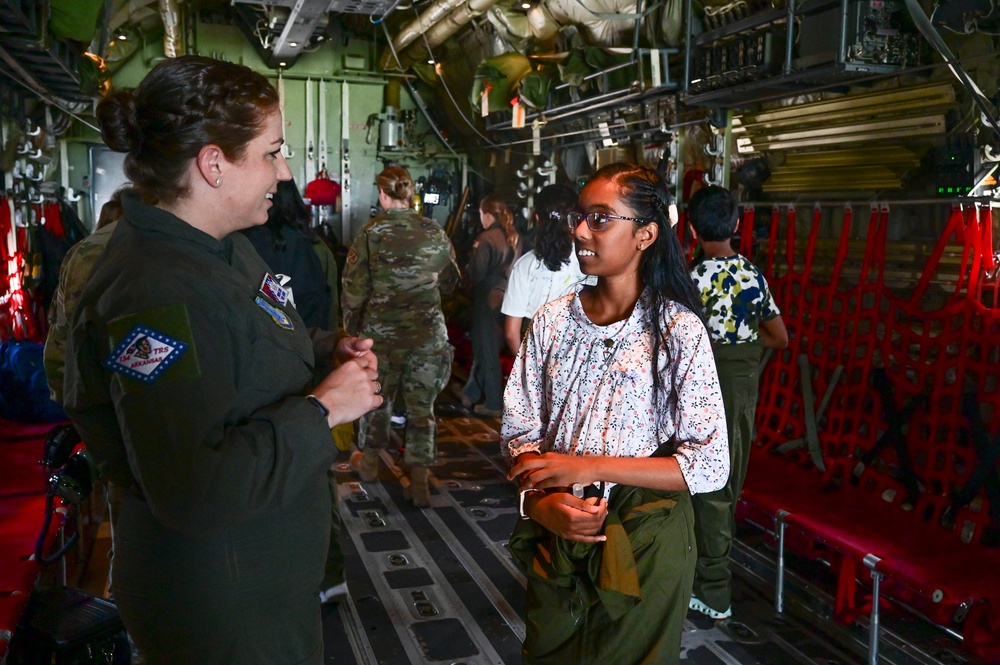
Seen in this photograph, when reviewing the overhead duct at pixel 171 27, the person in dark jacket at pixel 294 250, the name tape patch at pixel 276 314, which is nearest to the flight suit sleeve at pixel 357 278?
the person in dark jacket at pixel 294 250

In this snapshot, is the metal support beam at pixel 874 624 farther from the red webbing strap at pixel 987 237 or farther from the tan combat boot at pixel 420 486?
the tan combat boot at pixel 420 486

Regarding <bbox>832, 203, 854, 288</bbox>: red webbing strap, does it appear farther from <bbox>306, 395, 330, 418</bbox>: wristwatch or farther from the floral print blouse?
<bbox>306, 395, 330, 418</bbox>: wristwatch

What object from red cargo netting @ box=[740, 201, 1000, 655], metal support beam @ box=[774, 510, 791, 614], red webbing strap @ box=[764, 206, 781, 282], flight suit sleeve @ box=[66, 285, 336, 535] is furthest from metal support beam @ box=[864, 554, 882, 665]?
flight suit sleeve @ box=[66, 285, 336, 535]

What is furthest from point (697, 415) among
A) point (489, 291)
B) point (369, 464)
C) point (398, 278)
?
point (489, 291)

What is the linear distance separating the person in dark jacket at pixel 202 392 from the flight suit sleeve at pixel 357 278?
2.95 metres

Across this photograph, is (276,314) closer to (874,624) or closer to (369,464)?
(874,624)

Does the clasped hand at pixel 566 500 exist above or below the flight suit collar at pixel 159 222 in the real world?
below

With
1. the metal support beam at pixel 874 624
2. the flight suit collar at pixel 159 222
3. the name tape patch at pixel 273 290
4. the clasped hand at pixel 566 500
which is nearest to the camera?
the flight suit collar at pixel 159 222

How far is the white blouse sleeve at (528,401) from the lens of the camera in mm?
1933

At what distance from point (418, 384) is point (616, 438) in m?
2.86

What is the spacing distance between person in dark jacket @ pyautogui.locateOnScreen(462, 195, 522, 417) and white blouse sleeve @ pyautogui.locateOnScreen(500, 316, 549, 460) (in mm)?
4365

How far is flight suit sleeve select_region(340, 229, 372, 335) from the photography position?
441 cm

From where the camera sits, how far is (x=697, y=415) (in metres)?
1.76

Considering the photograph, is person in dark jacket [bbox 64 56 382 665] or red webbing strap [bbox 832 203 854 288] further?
red webbing strap [bbox 832 203 854 288]
